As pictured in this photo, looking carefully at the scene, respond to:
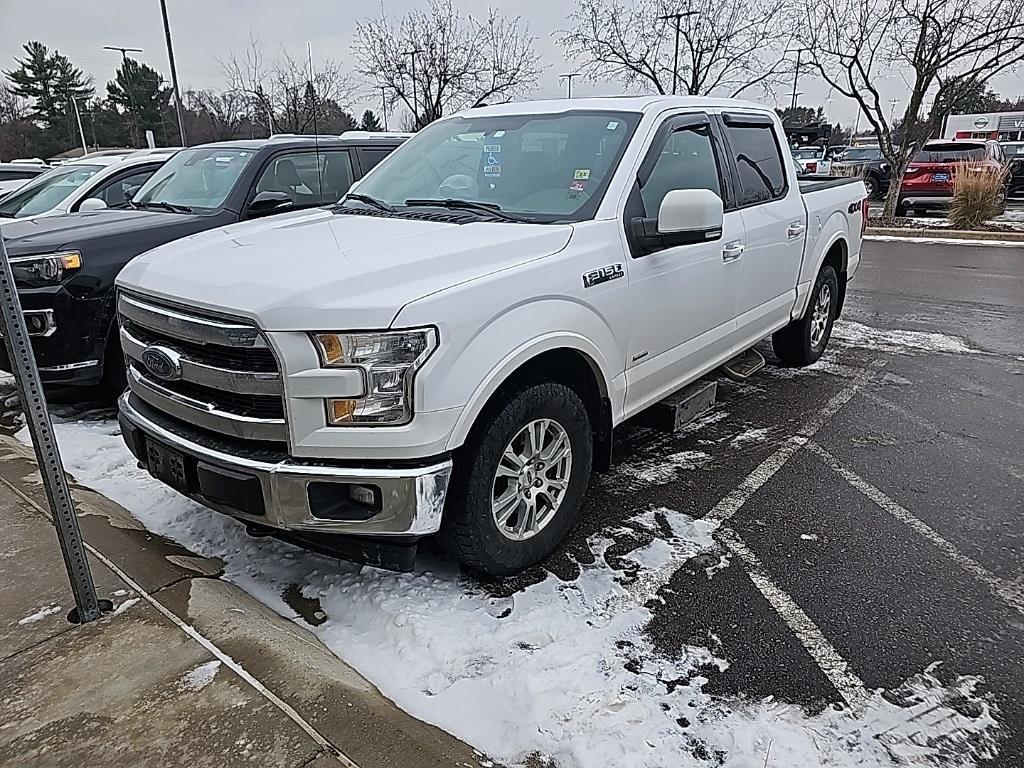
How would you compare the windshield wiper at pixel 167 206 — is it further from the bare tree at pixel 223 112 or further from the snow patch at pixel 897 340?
the bare tree at pixel 223 112

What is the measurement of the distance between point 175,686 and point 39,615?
801mm

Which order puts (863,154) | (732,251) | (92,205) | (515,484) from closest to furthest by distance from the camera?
(515,484) → (732,251) → (92,205) → (863,154)

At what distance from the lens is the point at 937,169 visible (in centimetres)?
1680

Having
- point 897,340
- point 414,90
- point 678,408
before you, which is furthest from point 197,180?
point 414,90

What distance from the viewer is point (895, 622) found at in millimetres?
2902

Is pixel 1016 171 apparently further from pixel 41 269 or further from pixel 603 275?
pixel 41 269

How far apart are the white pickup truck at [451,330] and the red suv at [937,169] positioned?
15.1 m

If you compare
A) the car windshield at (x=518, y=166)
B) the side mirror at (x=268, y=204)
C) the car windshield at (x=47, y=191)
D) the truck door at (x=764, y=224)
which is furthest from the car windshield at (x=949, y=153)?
the car windshield at (x=47, y=191)

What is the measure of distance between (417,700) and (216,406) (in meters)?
1.25

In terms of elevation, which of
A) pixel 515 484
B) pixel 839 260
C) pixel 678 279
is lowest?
pixel 515 484

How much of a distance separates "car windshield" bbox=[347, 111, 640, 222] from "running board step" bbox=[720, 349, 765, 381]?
213 cm

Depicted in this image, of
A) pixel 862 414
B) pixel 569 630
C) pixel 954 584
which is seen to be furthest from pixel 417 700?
pixel 862 414

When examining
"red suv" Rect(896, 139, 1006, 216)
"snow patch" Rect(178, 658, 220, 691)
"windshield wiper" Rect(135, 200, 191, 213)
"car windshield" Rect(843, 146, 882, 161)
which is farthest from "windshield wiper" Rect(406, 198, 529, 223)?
"car windshield" Rect(843, 146, 882, 161)

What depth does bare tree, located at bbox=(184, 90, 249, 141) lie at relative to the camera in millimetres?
31703
